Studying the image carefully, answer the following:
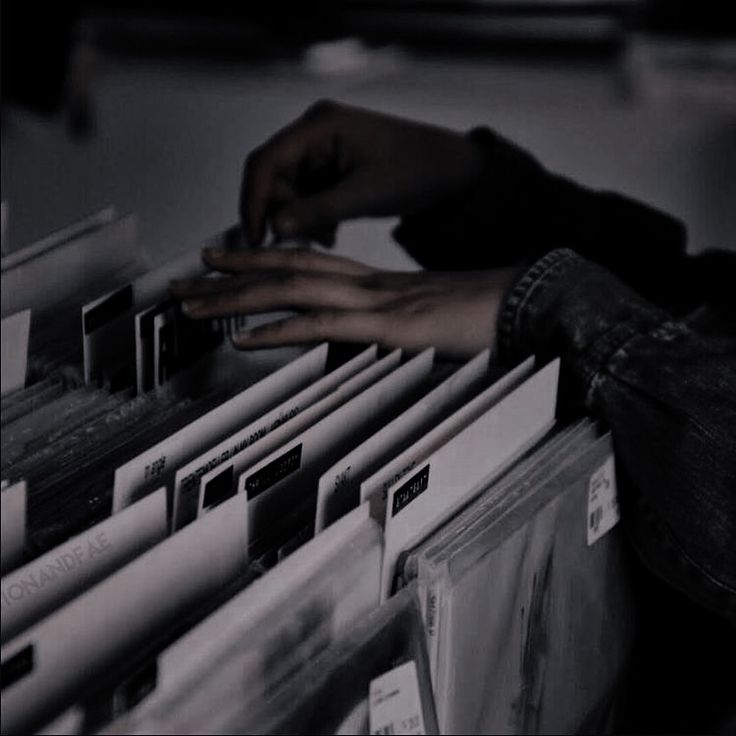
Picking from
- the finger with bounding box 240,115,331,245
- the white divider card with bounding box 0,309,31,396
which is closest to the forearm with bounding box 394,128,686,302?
the finger with bounding box 240,115,331,245

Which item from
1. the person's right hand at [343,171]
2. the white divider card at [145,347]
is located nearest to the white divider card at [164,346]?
the white divider card at [145,347]

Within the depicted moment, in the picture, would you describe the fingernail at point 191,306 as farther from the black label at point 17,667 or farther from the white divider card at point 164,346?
the black label at point 17,667

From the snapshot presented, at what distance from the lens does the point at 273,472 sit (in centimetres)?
81

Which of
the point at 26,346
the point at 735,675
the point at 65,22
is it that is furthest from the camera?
the point at 65,22

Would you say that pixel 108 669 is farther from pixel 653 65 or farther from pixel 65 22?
pixel 65 22

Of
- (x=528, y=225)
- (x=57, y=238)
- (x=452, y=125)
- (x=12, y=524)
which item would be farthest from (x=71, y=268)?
(x=452, y=125)

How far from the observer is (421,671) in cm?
81

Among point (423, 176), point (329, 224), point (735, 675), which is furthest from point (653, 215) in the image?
point (735, 675)

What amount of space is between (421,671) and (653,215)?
0.92 meters

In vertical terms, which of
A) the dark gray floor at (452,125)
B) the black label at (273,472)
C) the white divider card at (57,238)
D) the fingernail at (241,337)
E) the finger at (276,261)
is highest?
the white divider card at (57,238)

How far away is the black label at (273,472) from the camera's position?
788 mm

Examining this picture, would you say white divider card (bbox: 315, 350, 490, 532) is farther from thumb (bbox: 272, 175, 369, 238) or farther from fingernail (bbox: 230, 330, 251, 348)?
thumb (bbox: 272, 175, 369, 238)

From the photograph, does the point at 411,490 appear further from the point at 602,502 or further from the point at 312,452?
the point at 602,502

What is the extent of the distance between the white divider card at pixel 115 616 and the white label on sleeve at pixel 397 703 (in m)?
0.11
